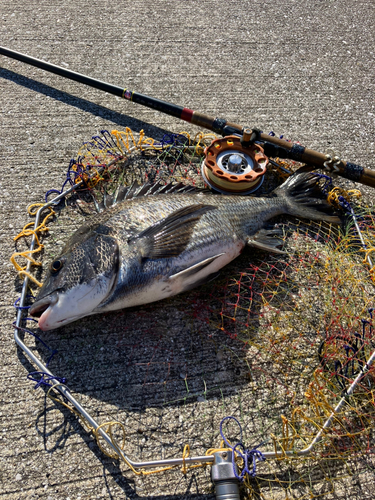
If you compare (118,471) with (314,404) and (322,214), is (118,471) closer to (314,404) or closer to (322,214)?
(314,404)

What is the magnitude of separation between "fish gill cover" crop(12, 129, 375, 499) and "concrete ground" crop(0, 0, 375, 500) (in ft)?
0.06

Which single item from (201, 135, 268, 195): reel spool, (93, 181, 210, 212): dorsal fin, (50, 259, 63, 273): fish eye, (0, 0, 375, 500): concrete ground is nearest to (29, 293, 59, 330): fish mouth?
(50, 259, 63, 273): fish eye

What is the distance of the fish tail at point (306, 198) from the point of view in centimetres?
313

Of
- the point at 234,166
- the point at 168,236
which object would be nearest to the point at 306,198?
the point at 234,166

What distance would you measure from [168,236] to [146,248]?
0.18 m

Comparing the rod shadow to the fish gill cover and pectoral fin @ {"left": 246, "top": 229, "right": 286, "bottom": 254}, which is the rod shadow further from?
pectoral fin @ {"left": 246, "top": 229, "right": 286, "bottom": 254}

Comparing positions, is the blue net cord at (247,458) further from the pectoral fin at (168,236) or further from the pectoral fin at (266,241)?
the pectoral fin at (266,241)

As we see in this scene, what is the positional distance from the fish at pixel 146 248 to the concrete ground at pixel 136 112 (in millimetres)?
310

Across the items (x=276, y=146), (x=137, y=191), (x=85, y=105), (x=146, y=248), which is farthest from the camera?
(x=85, y=105)

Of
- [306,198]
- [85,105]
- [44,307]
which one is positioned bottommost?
[44,307]

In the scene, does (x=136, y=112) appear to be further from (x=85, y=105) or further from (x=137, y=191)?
(x=137, y=191)

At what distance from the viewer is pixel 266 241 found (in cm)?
290

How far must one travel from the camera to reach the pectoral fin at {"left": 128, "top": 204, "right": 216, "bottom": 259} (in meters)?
2.51

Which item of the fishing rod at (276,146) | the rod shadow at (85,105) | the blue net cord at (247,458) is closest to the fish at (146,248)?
the fishing rod at (276,146)
